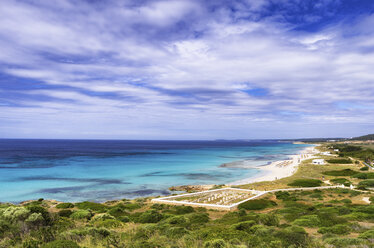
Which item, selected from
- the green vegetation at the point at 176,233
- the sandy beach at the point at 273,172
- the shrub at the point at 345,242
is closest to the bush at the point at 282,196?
the green vegetation at the point at 176,233

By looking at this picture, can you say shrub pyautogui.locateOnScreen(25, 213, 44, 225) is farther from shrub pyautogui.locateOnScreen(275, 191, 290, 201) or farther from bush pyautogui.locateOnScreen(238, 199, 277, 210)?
shrub pyautogui.locateOnScreen(275, 191, 290, 201)

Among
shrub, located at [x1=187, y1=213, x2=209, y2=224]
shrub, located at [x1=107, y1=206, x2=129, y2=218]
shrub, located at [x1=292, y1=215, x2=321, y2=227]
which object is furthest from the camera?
shrub, located at [x1=107, y1=206, x2=129, y2=218]

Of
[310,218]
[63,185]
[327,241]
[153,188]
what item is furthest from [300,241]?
[63,185]

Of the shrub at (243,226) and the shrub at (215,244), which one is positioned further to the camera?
the shrub at (243,226)

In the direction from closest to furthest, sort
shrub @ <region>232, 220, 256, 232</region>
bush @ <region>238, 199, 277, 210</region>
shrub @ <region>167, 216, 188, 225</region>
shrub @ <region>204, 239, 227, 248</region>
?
shrub @ <region>204, 239, 227, 248</region> → shrub @ <region>232, 220, 256, 232</region> → shrub @ <region>167, 216, 188, 225</region> → bush @ <region>238, 199, 277, 210</region>

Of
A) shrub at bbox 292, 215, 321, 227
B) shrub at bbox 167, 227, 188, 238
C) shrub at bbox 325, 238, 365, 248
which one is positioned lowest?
shrub at bbox 292, 215, 321, 227

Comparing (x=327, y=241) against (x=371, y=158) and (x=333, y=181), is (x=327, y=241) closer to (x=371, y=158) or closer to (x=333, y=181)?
(x=333, y=181)

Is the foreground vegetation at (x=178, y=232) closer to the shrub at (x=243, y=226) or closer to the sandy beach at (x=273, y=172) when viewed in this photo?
the shrub at (x=243, y=226)

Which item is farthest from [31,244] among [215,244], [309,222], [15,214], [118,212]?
[309,222]

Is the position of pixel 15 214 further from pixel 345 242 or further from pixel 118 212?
pixel 345 242

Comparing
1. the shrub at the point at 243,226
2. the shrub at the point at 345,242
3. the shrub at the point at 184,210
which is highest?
the shrub at the point at 345,242

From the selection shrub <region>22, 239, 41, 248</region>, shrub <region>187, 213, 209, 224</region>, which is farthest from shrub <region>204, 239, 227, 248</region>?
shrub <region>187, 213, 209, 224</region>
